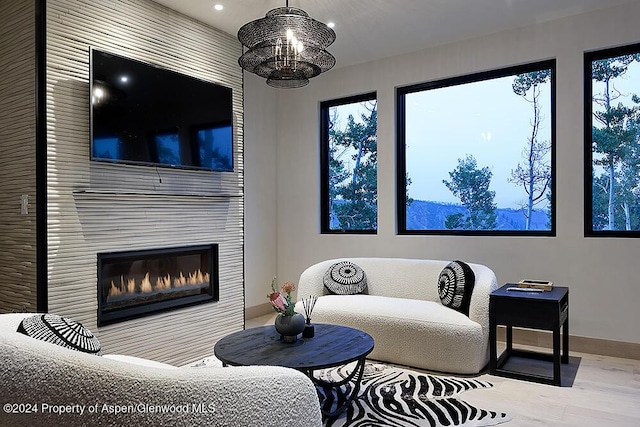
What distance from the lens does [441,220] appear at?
469cm

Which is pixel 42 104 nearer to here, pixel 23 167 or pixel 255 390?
pixel 23 167

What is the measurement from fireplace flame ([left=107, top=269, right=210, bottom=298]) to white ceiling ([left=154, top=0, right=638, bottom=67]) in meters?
2.17

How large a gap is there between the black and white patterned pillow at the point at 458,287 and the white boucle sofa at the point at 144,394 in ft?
9.13

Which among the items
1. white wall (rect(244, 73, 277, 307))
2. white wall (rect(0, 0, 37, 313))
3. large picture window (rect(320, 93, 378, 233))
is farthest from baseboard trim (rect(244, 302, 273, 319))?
white wall (rect(0, 0, 37, 313))

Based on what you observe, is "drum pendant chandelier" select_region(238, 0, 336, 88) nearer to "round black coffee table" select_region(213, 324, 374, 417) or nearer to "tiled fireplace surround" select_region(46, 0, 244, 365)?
"tiled fireplace surround" select_region(46, 0, 244, 365)

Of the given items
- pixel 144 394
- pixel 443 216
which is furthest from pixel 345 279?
pixel 144 394

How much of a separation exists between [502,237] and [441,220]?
0.66m

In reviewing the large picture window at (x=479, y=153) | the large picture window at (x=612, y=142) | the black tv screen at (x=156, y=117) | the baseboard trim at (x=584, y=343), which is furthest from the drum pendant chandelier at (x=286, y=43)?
the baseboard trim at (x=584, y=343)

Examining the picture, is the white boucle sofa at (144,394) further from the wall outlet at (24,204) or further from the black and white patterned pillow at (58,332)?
the wall outlet at (24,204)

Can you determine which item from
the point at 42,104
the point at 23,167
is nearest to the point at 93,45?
the point at 42,104

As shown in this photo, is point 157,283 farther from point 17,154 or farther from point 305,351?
point 305,351

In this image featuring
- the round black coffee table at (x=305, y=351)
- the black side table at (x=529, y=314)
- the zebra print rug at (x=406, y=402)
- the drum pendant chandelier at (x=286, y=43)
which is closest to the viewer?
the round black coffee table at (x=305, y=351)

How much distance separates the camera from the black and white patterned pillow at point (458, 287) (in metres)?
3.55

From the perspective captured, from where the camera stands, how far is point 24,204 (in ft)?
9.57
